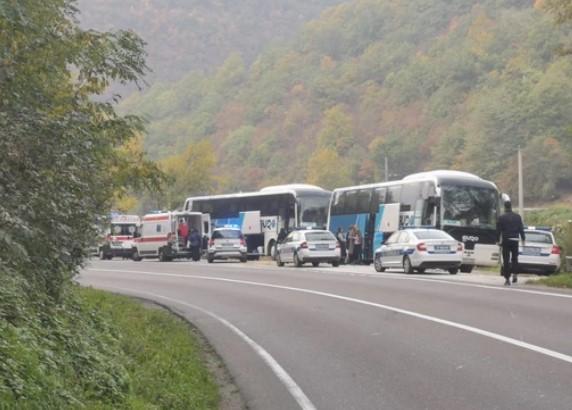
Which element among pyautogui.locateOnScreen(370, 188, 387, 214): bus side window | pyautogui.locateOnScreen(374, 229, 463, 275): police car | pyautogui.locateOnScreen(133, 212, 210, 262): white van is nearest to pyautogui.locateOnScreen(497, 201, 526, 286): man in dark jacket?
pyautogui.locateOnScreen(374, 229, 463, 275): police car

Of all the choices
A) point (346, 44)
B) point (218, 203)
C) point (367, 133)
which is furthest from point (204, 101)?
point (218, 203)

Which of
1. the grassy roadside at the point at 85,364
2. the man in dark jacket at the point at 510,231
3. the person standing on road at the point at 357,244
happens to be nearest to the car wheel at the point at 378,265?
the person standing on road at the point at 357,244

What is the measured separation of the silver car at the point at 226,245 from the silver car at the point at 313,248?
28.6 feet

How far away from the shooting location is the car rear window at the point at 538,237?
107 ft

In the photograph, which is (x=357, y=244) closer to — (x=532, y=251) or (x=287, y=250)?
(x=287, y=250)

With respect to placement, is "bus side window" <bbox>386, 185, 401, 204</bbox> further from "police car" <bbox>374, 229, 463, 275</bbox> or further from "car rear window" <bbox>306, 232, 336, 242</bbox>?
"police car" <bbox>374, 229, 463, 275</bbox>

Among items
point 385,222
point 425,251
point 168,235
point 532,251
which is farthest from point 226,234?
point 532,251

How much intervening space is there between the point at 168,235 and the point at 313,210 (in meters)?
8.56

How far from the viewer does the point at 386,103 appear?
149 metres

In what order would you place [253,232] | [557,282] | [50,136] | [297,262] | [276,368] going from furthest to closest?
[253,232]
[297,262]
[557,282]
[276,368]
[50,136]

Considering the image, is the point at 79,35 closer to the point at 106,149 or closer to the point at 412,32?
the point at 106,149

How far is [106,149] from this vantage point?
40.7 feet

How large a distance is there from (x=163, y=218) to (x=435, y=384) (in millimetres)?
49306

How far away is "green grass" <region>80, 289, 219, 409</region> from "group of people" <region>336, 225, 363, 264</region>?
2835 cm
